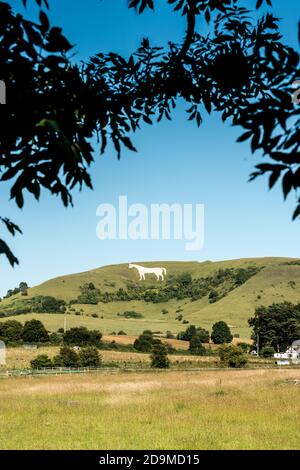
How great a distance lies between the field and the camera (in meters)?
15.1

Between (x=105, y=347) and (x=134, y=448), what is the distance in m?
86.7

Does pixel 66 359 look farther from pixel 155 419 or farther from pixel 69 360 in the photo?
pixel 155 419

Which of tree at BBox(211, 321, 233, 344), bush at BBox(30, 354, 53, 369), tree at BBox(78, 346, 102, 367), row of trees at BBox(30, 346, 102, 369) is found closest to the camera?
bush at BBox(30, 354, 53, 369)

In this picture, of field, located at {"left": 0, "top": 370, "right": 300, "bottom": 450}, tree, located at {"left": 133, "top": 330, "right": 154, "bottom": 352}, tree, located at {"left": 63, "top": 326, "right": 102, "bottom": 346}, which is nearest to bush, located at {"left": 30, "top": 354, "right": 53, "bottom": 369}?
field, located at {"left": 0, "top": 370, "right": 300, "bottom": 450}

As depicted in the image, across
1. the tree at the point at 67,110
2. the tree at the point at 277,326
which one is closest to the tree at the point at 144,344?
the tree at the point at 277,326

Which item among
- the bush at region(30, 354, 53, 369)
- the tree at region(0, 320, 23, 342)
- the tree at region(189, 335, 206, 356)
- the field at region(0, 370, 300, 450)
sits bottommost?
the tree at region(189, 335, 206, 356)

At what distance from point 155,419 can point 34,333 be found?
3431 inches

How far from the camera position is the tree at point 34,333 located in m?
102

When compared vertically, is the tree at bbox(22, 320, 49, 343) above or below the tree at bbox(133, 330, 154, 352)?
above

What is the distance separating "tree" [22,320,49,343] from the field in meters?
72.4

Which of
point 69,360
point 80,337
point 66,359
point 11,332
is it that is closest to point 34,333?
point 11,332

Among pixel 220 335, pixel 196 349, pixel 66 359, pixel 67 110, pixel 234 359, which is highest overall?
pixel 67 110

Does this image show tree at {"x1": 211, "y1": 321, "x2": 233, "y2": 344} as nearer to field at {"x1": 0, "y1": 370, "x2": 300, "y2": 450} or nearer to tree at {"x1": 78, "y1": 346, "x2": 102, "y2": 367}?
tree at {"x1": 78, "y1": 346, "x2": 102, "y2": 367}

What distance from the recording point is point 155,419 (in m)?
19.8
